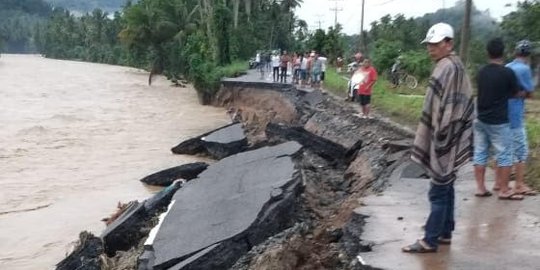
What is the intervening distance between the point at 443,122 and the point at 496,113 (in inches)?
69.0

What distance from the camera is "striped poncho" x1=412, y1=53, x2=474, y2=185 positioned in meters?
4.78

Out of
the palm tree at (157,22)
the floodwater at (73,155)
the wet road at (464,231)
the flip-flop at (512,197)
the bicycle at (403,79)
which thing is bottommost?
the floodwater at (73,155)

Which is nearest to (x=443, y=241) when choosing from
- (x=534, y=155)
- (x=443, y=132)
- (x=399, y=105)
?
(x=443, y=132)

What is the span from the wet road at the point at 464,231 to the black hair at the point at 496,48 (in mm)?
1437

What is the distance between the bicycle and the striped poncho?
18409 mm

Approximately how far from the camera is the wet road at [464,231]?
4.88 metres

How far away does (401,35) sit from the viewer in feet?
130

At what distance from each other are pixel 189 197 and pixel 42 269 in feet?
8.42

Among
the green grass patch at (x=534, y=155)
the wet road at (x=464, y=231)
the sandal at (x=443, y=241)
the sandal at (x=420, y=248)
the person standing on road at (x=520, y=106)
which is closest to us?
the wet road at (x=464, y=231)

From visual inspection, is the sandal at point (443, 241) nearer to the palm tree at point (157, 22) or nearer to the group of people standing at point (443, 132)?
the group of people standing at point (443, 132)

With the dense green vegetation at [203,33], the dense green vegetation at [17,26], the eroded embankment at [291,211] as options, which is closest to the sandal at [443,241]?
the eroded embankment at [291,211]

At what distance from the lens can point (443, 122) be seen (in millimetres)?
4781


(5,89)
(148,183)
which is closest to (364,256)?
(148,183)

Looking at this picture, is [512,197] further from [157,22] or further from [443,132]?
[157,22]
